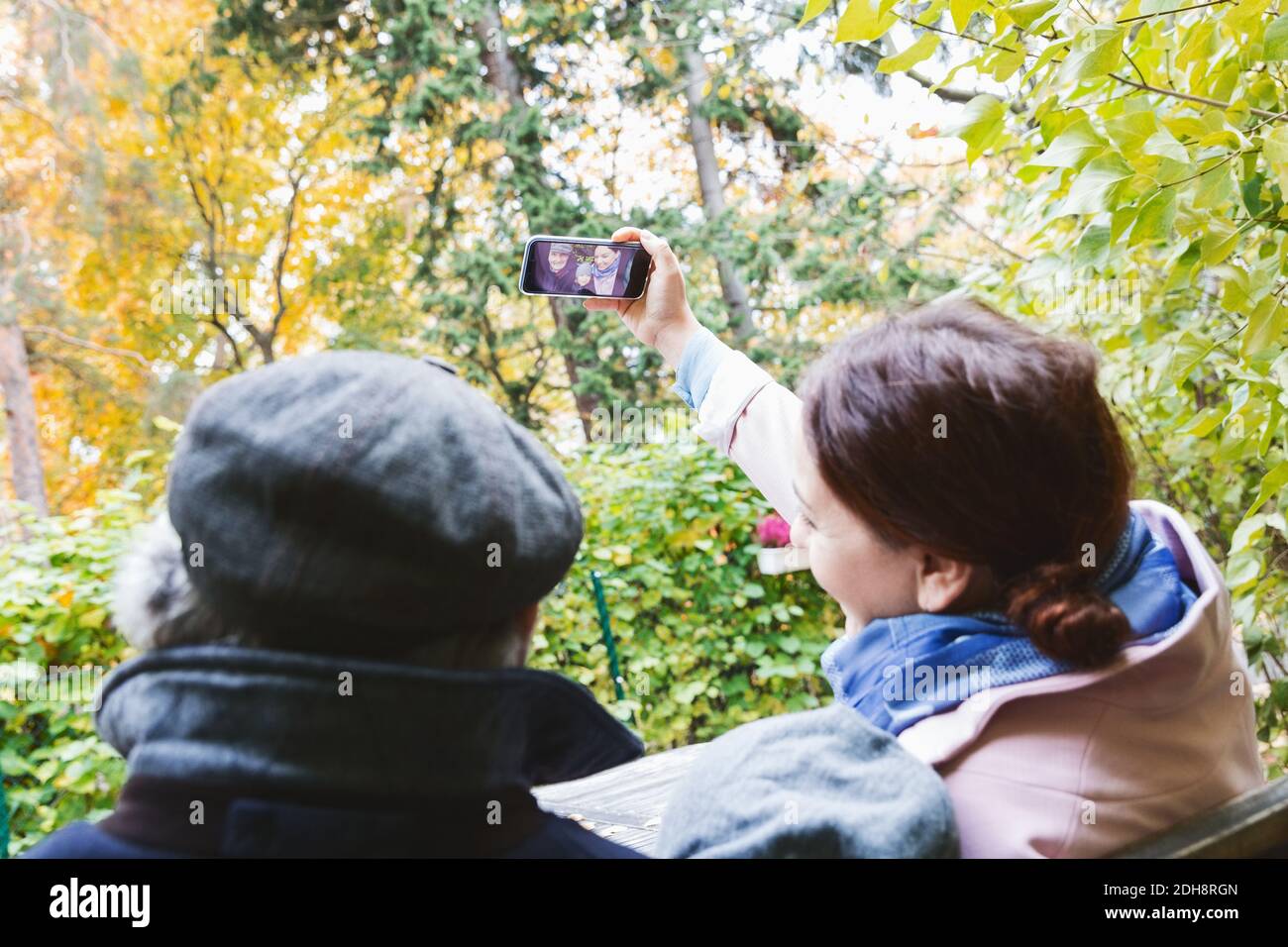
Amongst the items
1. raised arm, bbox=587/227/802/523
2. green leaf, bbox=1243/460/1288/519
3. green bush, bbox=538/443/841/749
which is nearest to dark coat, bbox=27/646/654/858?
raised arm, bbox=587/227/802/523

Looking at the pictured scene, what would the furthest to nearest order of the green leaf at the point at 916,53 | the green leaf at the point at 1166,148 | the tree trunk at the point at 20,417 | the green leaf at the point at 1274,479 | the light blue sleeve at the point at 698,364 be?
1. the tree trunk at the point at 20,417
2. the light blue sleeve at the point at 698,364
3. the green leaf at the point at 1274,479
4. the green leaf at the point at 916,53
5. the green leaf at the point at 1166,148

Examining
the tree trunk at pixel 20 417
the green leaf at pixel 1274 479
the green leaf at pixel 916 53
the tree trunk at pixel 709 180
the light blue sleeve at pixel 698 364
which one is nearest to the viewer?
the green leaf at pixel 916 53

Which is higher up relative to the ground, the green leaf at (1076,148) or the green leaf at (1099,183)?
the green leaf at (1076,148)

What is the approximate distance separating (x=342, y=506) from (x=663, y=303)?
1225 mm

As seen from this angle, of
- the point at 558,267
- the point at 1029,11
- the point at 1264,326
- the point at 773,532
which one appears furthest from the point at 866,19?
the point at 773,532

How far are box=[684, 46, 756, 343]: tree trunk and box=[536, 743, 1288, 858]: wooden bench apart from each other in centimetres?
629

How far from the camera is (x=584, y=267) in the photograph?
73.7 inches

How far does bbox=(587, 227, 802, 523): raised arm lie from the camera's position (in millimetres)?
1780

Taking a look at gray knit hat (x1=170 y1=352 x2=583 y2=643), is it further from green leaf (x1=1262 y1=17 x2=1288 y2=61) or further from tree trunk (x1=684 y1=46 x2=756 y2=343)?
tree trunk (x1=684 y1=46 x2=756 y2=343)

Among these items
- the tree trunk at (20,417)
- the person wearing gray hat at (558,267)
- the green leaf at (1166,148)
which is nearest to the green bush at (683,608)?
the person wearing gray hat at (558,267)

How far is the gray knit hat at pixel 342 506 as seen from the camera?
2.53 ft

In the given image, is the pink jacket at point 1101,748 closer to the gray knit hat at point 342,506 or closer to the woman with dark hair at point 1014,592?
the woman with dark hair at point 1014,592

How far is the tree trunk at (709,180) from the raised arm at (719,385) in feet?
20.3

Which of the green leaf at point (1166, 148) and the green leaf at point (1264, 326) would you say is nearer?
the green leaf at point (1166, 148)
